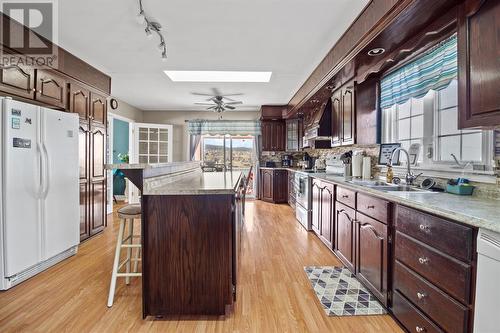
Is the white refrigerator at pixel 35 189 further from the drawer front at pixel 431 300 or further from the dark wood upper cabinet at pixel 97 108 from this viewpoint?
the drawer front at pixel 431 300

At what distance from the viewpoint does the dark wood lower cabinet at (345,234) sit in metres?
2.36

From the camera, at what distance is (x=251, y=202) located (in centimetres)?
634

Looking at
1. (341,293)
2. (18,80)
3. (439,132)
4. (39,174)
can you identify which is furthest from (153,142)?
(439,132)

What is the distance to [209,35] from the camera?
8.85ft

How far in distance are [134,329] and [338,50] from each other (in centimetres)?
307

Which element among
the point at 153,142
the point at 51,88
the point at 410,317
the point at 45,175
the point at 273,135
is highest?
the point at 51,88

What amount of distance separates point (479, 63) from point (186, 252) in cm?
210

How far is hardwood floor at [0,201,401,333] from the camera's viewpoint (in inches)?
66.7

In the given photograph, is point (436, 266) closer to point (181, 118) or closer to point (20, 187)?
point (20, 187)

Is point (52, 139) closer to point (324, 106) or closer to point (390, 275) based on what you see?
point (390, 275)

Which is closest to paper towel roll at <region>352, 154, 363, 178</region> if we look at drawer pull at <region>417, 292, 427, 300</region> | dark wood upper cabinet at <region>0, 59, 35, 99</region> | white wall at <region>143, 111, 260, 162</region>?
drawer pull at <region>417, 292, 427, 300</region>

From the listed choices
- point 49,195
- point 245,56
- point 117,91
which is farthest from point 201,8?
point 117,91

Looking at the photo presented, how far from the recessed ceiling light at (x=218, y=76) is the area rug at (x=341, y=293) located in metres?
3.00

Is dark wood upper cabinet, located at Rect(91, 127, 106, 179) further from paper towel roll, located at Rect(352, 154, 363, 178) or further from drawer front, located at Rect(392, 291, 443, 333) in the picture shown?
drawer front, located at Rect(392, 291, 443, 333)
